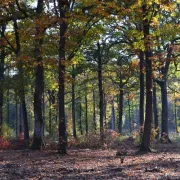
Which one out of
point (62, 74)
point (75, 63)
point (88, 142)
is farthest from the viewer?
point (88, 142)

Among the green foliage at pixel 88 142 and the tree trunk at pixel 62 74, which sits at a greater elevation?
the tree trunk at pixel 62 74

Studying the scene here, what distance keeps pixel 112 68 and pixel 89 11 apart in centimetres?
1328

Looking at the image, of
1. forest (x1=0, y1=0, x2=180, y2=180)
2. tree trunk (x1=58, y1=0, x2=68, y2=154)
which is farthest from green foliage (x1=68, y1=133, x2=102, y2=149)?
tree trunk (x1=58, y1=0, x2=68, y2=154)

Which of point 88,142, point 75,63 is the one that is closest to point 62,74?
point 75,63

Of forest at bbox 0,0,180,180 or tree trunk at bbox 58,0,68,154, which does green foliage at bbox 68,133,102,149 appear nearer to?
forest at bbox 0,0,180,180

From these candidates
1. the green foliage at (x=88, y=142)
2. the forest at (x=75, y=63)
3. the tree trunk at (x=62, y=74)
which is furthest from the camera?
the green foliage at (x=88, y=142)

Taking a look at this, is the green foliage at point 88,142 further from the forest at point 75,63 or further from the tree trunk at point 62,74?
the tree trunk at point 62,74

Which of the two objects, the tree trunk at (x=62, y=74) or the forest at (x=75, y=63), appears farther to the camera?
the tree trunk at (x=62, y=74)

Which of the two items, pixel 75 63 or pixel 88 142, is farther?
pixel 88 142

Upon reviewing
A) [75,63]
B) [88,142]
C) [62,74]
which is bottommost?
[88,142]

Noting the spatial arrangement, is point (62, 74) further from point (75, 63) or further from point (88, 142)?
point (88, 142)

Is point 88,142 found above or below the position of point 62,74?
below

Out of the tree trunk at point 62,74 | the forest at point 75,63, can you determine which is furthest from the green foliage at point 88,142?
the tree trunk at point 62,74

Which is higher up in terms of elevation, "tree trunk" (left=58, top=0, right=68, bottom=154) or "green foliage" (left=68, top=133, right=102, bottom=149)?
"tree trunk" (left=58, top=0, right=68, bottom=154)
